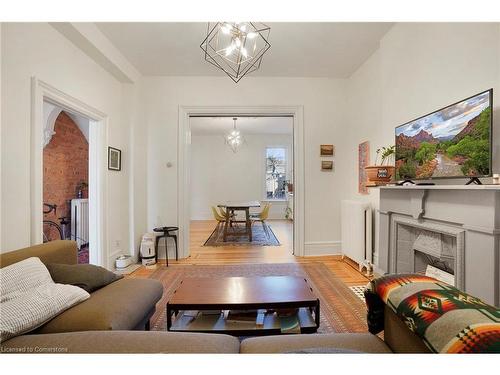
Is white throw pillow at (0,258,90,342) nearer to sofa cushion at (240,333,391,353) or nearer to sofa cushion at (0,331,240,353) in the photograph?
sofa cushion at (0,331,240,353)

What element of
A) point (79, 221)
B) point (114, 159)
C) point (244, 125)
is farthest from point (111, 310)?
point (244, 125)

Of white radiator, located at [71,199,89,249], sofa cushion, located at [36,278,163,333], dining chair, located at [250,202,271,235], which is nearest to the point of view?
sofa cushion, located at [36,278,163,333]

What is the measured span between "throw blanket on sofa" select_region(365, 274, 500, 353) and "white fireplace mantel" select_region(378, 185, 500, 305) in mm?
775

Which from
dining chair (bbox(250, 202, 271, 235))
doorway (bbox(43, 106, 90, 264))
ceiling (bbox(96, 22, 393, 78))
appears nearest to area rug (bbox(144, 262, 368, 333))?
doorway (bbox(43, 106, 90, 264))

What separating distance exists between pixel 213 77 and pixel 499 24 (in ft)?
11.0

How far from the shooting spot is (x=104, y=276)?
1808 millimetres

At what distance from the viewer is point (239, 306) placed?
5.27 ft

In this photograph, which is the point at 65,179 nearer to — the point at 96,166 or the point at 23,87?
the point at 96,166

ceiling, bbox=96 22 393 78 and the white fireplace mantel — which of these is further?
ceiling, bbox=96 22 393 78

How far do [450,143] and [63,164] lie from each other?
18.0 ft

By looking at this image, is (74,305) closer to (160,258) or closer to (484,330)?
(484,330)

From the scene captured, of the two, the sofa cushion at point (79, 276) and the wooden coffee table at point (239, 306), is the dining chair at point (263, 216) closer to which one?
the wooden coffee table at point (239, 306)

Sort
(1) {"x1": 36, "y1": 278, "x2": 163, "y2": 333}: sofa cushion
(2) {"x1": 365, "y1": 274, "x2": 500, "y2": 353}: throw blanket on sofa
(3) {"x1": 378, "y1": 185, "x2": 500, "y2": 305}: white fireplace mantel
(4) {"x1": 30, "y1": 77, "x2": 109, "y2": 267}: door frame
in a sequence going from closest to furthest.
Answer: (2) {"x1": 365, "y1": 274, "x2": 500, "y2": 353}: throw blanket on sofa → (1) {"x1": 36, "y1": 278, "x2": 163, "y2": 333}: sofa cushion → (3) {"x1": 378, "y1": 185, "x2": 500, "y2": 305}: white fireplace mantel → (4) {"x1": 30, "y1": 77, "x2": 109, "y2": 267}: door frame

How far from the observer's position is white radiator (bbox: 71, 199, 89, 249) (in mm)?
4297
